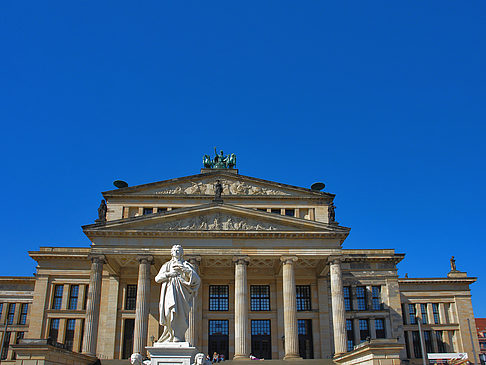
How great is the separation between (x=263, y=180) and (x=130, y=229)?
15998 mm

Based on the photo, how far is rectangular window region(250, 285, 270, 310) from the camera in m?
50.2

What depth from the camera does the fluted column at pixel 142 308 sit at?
131ft

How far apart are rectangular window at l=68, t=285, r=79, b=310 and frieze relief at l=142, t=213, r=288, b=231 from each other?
14.9 m

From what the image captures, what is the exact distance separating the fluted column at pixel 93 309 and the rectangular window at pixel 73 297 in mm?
11367

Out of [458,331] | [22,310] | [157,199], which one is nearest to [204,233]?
[157,199]

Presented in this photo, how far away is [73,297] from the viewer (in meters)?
51.9

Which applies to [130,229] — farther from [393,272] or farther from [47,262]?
[393,272]

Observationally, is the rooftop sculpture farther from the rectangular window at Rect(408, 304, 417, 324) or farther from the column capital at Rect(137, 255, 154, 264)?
the rectangular window at Rect(408, 304, 417, 324)

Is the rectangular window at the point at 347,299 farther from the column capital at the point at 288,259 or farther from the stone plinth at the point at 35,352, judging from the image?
the stone plinth at the point at 35,352

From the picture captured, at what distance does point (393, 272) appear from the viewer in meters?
54.0

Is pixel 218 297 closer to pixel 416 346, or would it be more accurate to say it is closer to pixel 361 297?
pixel 361 297

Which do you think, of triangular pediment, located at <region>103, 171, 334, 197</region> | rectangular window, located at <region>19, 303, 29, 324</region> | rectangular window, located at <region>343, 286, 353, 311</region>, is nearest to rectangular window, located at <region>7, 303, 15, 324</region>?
rectangular window, located at <region>19, 303, 29, 324</region>

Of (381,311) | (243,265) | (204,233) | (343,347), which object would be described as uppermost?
(204,233)

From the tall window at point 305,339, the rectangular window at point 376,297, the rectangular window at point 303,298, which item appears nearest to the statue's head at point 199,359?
the tall window at point 305,339
